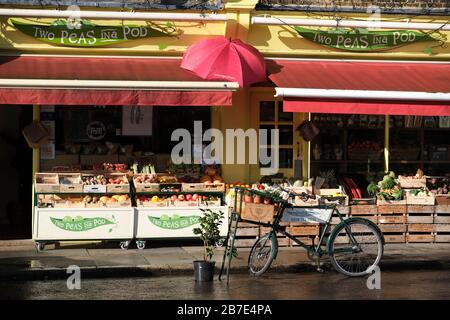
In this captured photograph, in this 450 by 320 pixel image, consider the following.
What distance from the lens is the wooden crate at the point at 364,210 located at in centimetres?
1451

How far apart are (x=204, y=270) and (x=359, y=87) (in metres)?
4.87

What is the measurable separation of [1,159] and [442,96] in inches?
348

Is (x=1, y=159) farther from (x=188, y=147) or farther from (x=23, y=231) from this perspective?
(x=188, y=147)

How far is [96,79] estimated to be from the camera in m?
13.5

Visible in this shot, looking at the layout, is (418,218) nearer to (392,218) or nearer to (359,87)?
Answer: (392,218)

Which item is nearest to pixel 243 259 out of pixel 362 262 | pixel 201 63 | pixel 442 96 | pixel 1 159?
pixel 362 262

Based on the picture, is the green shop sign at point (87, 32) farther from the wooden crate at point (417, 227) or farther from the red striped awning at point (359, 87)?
the wooden crate at point (417, 227)

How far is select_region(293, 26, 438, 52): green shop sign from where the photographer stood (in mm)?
15203

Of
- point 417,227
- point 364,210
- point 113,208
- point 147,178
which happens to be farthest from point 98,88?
point 417,227

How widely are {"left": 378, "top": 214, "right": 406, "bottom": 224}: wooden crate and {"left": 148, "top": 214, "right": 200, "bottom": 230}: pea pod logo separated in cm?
319

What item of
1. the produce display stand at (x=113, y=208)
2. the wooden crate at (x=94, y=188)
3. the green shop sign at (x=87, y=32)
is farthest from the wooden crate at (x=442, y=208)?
the wooden crate at (x=94, y=188)

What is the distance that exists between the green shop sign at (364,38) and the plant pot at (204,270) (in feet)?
18.3

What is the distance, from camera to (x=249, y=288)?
420 inches

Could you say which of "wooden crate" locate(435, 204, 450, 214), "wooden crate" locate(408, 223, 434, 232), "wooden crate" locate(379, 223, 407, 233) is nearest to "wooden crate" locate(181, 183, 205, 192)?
"wooden crate" locate(379, 223, 407, 233)
